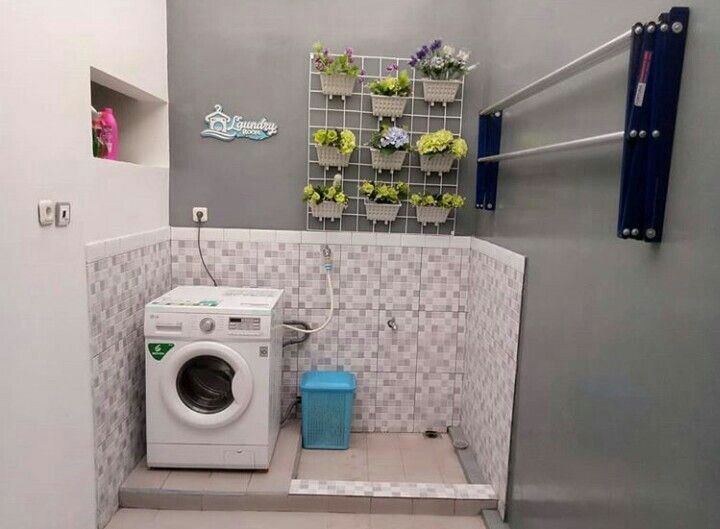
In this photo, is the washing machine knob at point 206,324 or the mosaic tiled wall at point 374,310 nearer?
the washing machine knob at point 206,324

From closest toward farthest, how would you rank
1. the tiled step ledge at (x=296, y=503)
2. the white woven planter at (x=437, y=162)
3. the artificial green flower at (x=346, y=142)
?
the tiled step ledge at (x=296, y=503), the artificial green flower at (x=346, y=142), the white woven planter at (x=437, y=162)

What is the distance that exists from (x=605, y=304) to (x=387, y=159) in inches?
67.9

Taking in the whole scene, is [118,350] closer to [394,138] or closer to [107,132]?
[107,132]

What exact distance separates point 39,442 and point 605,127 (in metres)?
2.06

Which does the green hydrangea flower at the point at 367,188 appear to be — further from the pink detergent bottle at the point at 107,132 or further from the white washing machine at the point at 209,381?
the pink detergent bottle at the point at 107,132

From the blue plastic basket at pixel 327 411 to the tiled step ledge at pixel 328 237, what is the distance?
2.67 ft

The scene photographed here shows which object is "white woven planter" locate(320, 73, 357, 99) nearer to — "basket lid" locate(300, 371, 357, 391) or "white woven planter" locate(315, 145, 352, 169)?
"white woven planter" locate(315, 145, 352, 169)

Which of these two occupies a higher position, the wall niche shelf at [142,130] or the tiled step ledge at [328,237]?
the wall niche shelf at [142,130]

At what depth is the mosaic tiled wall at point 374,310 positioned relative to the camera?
10.5ft

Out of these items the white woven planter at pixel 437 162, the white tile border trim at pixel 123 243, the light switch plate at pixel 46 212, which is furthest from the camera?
the white woven planter at pixel 437 162

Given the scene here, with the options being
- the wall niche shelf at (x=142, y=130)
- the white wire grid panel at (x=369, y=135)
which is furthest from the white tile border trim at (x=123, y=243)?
the white wire grid panel at (x=369, y=135)

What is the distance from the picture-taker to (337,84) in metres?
2.98

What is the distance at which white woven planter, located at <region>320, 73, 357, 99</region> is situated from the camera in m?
2.95

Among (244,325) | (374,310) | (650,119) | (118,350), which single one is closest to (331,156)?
(374,310)
